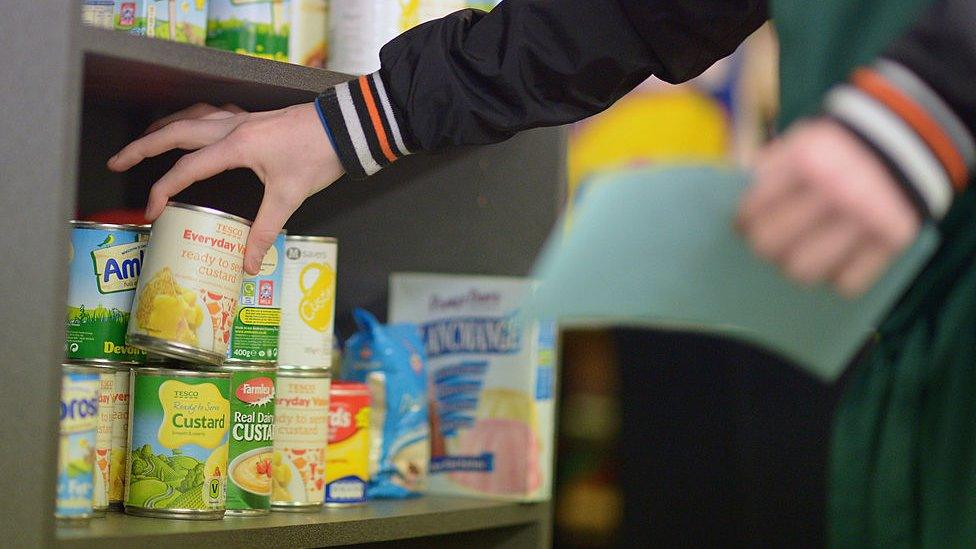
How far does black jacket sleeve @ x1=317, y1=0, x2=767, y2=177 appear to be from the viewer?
1.16m

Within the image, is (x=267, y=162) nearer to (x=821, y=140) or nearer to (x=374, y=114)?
(x=374, y=114)

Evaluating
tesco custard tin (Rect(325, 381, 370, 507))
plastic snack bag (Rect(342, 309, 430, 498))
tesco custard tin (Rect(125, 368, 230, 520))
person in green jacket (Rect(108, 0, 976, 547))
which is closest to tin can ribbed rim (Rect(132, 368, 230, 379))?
tesco custard tin (Rect(125, 368, 230, 520))

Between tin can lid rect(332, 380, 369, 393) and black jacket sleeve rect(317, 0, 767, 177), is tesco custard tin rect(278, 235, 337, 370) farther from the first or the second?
black jacket sleeve rect(317, 0, 767, 177)

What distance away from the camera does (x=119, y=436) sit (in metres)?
1.23

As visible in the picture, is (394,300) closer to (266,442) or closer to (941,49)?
(266,442)

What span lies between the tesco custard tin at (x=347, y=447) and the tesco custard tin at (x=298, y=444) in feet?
0.13

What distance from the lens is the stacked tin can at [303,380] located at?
4.48ft

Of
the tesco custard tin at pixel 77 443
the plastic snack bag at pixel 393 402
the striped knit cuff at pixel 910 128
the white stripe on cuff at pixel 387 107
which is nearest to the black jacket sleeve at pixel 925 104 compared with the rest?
the striped knit cuff at pixel 910 128

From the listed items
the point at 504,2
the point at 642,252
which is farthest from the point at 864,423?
the point at 504,2

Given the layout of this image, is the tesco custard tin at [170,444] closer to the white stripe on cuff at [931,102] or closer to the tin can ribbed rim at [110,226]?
the tin can ribbed rim at [110,226]

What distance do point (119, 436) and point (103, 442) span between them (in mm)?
43

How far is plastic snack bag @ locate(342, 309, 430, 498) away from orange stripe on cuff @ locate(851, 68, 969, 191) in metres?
0.99

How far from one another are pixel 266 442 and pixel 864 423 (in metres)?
0.69

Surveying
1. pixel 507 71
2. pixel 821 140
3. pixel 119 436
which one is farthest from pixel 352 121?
pixel 821 140
